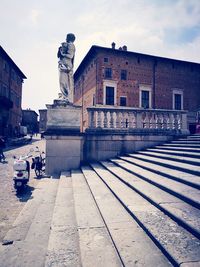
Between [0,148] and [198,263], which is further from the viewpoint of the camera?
[0,148]

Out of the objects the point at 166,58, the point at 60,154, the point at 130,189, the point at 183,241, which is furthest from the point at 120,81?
the point at 183,241

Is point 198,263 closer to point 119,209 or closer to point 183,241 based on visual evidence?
point 183,241

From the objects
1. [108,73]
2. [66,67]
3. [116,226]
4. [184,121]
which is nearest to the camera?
[116,226]

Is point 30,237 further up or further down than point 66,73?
further down

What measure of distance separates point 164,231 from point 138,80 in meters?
23.0

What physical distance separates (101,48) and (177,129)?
16045mm

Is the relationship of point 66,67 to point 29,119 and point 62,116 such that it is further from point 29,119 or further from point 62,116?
point 29,119

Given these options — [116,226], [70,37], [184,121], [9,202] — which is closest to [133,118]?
[184,121]

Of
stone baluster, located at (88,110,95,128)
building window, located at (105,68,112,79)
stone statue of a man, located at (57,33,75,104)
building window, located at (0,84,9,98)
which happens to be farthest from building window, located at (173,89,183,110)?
building window, located at (0,84,9,98)

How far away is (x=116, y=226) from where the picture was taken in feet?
9.41

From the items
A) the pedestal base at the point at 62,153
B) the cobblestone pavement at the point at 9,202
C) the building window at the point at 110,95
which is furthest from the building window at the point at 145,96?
the cobblestone pavement at the point at 9,202

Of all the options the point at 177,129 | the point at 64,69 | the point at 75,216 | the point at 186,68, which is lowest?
the point at 75,216

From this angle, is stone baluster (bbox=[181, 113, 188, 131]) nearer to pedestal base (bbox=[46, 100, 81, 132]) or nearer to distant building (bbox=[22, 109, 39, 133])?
pedestal base (bbox=[46, 100, 81, 132])

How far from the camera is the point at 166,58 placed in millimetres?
24906
